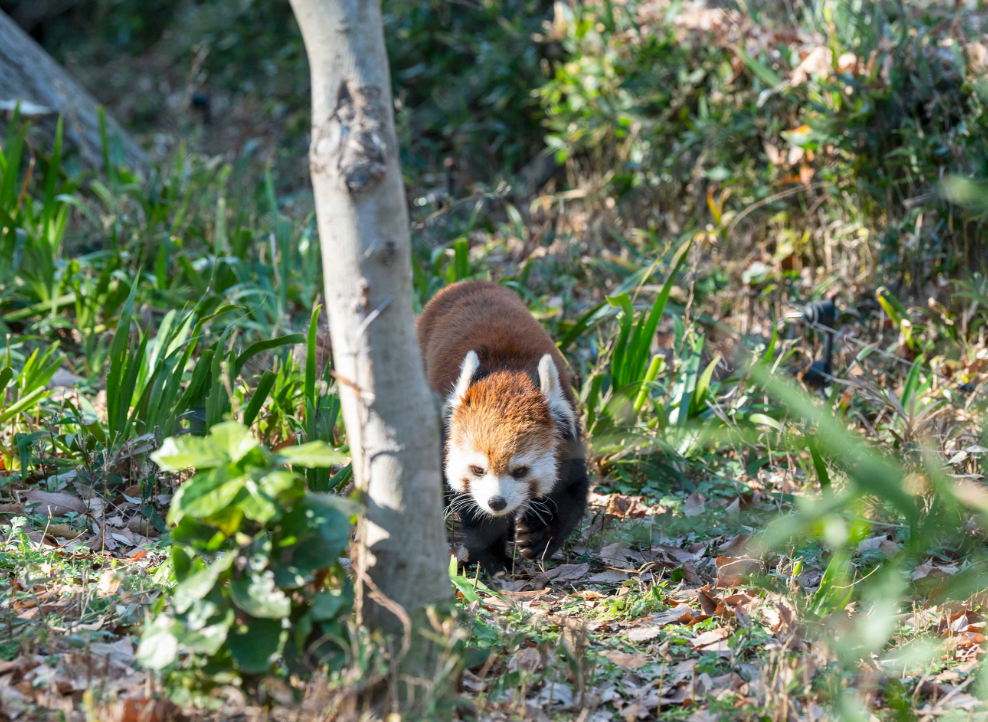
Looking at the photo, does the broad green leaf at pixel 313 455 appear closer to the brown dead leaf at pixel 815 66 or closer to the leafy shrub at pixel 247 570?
the leafy shrub at pixel 247 570

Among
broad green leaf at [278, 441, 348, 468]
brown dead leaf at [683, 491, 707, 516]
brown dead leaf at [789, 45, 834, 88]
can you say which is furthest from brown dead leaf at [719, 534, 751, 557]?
brown dead leaf at [789, 45, 834, 88]

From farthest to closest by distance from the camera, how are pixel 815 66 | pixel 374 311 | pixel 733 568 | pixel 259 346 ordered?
pixel 815 66 → pixel 259 346 → pixel 733 568 → pixel 374 311

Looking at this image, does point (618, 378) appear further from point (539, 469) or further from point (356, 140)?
point (356, 140)

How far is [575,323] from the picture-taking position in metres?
5.09

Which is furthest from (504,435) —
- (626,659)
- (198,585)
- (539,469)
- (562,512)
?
(198,585)

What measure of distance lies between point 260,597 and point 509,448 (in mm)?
1526

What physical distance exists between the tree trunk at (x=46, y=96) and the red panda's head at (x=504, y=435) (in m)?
4.88

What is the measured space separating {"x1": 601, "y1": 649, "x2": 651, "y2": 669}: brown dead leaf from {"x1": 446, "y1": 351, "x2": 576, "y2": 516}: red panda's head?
79cm

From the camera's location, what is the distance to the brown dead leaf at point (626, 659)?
2568 mm

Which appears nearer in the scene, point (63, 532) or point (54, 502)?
point (63, 532)

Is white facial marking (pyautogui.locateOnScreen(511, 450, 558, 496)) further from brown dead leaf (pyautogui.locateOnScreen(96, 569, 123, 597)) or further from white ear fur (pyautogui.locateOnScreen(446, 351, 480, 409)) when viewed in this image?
brown dead leaf (pyautogui.locateOnScreen(96, 569, 123, 597))

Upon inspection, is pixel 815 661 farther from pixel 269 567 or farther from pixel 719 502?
pixel 719 502

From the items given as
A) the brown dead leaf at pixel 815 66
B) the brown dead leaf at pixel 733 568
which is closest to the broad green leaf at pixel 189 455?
the brown dead leaf at pixel 733 568

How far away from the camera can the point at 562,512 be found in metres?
3.49
